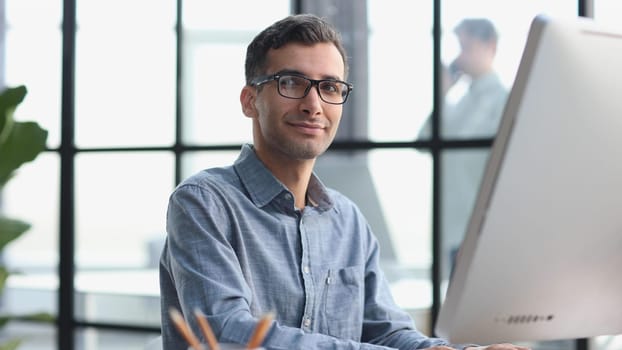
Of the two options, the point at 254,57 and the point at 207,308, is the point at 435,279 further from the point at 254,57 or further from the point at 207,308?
the point at 207,308

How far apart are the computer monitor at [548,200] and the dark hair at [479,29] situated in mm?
1554

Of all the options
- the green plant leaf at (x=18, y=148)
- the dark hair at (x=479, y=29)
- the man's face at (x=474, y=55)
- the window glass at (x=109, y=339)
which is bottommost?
the window glass at (x=109, y=339)

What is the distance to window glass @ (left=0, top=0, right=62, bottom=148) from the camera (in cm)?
316

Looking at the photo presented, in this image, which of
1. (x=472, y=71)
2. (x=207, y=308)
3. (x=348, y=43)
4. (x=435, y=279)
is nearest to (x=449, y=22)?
(x=472, y=71)

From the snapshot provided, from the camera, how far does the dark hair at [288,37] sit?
5.60ft

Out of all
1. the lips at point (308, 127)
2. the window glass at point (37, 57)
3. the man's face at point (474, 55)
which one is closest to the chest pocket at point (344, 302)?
the lips at point (308, 127)

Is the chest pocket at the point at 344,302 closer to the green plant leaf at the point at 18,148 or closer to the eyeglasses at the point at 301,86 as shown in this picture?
the eyeglasses at the point at 301,86

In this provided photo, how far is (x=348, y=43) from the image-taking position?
2.72 meters

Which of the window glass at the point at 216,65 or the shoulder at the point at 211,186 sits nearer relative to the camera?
the shoulder at the point at 211,186

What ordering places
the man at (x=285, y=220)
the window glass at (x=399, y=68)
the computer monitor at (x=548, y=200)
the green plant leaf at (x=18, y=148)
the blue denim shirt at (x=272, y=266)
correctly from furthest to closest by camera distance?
the window glass at (x=399, y=68) < the green plant leaf at (x=18, y=148) < the man at (x=285, y=220) < the blue denim shirt at (x=272, y=266) < the computer monitor at (x=548, y=200)

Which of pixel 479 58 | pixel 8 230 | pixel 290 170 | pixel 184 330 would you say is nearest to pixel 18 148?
pixel 8 230

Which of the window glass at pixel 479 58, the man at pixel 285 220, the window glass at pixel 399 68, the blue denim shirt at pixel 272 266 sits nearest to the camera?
the blue denim shirt at pixel 272 266

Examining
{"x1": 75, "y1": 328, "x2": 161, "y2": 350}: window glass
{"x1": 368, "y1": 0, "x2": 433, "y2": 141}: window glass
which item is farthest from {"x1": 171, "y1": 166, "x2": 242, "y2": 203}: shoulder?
{"x1": 75, "y1": 328, "x2": 161, "y2": 350}: window glass

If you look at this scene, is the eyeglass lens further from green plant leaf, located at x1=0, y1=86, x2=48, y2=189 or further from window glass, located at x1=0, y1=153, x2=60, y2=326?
window glass, located at x1=0, y1=153, x2=60, y2=326
